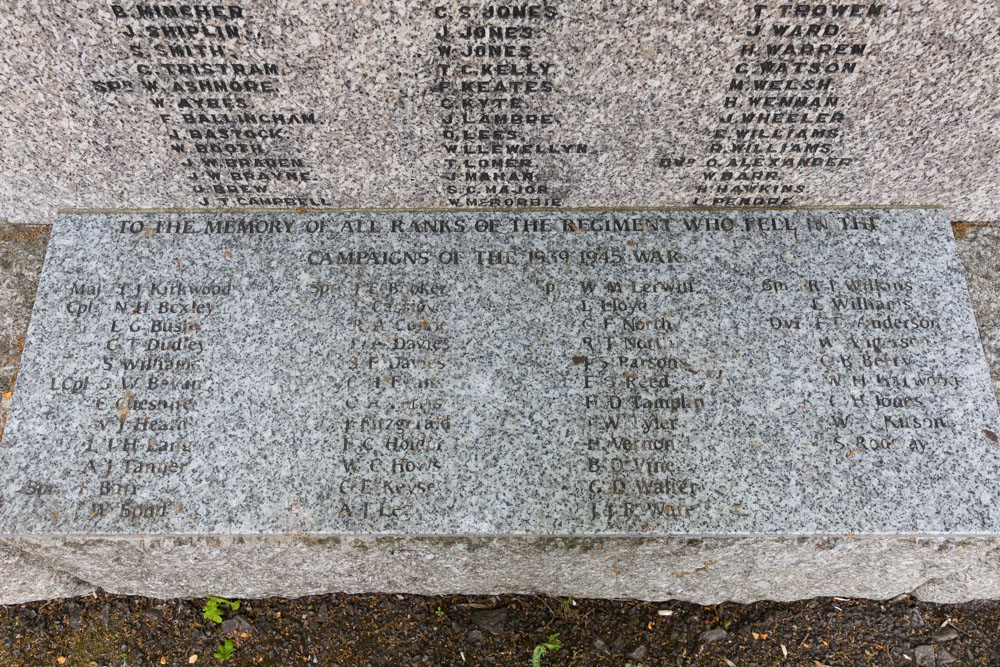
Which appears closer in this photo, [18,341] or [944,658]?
[18,341]

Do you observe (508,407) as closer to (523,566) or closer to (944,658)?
(523,566)

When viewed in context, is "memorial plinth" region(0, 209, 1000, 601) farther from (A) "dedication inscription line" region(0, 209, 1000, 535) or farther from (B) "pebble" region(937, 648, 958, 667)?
(B) "pebble" region(937, 648, 958, 667)

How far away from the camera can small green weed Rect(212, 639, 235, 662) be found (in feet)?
10.8

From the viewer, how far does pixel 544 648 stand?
3.31 m

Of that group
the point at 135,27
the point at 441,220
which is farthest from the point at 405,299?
the point at 135,27

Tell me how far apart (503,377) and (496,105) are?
4.59 feet

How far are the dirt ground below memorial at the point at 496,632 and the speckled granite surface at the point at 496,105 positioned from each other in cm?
241

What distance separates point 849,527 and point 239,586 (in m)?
3.19

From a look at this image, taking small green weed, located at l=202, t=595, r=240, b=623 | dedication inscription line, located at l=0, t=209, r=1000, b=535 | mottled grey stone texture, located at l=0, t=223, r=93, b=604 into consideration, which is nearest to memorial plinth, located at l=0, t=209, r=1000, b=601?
dedication inscription line, located at l=0, t=209, r=1000, b=535

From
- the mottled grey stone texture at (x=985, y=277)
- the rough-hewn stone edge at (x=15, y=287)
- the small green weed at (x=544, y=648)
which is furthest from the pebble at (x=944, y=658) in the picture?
the rough-hewn stone edge at (x=15, y=287)

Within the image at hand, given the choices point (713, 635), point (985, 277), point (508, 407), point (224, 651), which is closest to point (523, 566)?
point (508, 407)

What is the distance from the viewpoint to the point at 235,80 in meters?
2.75

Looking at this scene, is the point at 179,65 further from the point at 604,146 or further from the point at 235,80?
the point at 604,146

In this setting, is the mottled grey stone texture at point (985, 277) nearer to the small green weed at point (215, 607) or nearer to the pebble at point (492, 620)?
the pebble at point (492, 620)
